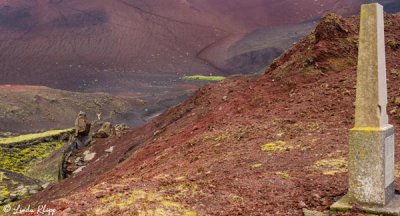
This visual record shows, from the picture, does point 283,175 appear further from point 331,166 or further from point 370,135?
point 370,135

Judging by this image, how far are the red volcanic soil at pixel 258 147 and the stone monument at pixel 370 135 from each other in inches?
22.0

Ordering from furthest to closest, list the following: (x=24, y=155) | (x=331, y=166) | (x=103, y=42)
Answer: (x=103, y=42) → (x=24, y=155) → (x=331, y=166)

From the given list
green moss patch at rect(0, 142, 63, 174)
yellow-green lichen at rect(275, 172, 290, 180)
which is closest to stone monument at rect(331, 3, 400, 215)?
yellow-green lichen at rect(275, 172, 290, 180)

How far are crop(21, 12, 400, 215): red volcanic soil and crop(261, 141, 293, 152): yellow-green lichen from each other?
3 centimetres

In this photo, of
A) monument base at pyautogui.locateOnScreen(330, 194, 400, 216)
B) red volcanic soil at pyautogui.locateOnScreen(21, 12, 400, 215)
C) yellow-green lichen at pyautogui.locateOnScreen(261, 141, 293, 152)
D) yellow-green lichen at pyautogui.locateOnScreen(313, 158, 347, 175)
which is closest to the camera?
monument base at pyautogui.locateOnScreen(330, 194, 400, 216)

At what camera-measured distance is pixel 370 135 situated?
7367 mm

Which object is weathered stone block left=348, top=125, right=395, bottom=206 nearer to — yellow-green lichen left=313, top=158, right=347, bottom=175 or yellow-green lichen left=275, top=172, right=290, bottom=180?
yellow-green lichen left=313, top=158, right=347, bottom=175

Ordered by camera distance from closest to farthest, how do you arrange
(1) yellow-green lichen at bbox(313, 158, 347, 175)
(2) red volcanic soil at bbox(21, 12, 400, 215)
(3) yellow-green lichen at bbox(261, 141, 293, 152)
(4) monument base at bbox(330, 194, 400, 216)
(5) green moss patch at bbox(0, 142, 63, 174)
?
(4) monument base at bbox(330, 194, 400, 216), (2) red volcanic soil at bbox(21, 12, 400, 215), (1) yellow-green lichen at bbox(313, 158, 347, 175), (3) yellow-green lichen at bbox(261, 141, 293, 152), (5) green moss patch at bbox(0, 142, 63, 174)

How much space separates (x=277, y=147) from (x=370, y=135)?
435 cm

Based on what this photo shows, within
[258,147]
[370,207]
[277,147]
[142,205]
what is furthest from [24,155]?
[370,207]

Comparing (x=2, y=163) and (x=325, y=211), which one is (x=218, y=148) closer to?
(x=325, y=211)

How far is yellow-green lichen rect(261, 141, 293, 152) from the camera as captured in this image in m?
11.4

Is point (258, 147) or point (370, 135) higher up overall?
point (370, 135)

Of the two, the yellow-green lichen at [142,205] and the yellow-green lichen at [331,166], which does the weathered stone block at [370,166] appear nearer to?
the yellow-green lichen at [331,166]
